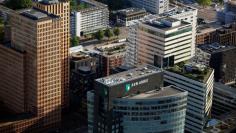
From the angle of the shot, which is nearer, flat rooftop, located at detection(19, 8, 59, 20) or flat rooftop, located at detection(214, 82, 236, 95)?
flat rooftop, located at detection(19, 8, 59, 20)

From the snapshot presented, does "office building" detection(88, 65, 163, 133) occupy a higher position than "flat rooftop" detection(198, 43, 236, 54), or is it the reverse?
"office building" detection(88, 65, 163, 133)

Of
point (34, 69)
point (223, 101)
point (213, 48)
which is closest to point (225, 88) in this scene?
point (223, 101)

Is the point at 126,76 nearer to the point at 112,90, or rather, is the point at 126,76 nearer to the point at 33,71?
the point at 112,90

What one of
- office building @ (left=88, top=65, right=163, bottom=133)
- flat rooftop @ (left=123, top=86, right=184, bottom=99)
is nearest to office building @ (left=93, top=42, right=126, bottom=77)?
office building @ (left=88, top=65, right=163, bottom=133)

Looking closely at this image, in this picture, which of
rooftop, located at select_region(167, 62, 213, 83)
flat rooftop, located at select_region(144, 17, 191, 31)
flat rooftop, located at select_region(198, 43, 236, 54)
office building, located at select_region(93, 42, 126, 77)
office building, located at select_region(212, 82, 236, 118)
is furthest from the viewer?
office building, located at select_region(93, 42, 126, 77)

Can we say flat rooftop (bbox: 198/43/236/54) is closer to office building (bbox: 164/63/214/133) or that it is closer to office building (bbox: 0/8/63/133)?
office building (bbox: 164/63/214/133)

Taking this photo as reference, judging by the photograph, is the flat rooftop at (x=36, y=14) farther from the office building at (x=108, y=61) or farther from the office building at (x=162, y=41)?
the office building at (x=108, y=61)
